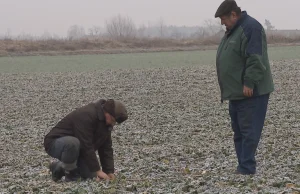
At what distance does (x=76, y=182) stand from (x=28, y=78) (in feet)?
95.8

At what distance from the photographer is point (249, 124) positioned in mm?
7480

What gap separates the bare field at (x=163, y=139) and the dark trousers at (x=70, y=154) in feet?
0.98

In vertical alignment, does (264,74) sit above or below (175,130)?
above

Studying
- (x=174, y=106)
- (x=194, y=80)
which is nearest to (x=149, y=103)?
(x=174, y=106)

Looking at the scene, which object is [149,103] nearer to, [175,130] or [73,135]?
[175,130]

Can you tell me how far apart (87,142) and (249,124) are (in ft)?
7.60

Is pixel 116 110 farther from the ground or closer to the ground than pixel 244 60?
closer to the ground

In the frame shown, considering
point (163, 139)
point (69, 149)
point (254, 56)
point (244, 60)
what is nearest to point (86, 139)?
point (69, 149)

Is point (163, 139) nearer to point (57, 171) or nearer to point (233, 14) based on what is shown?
point (57, 171)

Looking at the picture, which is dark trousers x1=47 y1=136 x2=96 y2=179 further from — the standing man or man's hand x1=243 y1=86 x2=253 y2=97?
man's hand x1=243 y1=86 x2=253 y2=97

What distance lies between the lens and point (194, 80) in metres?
29.2

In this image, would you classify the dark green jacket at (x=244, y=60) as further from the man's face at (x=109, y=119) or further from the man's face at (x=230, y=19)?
the man's face at (x=109, y=119)

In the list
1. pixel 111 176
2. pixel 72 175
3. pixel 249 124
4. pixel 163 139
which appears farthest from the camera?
pixel 163 139

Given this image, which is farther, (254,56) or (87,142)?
(87,142)
